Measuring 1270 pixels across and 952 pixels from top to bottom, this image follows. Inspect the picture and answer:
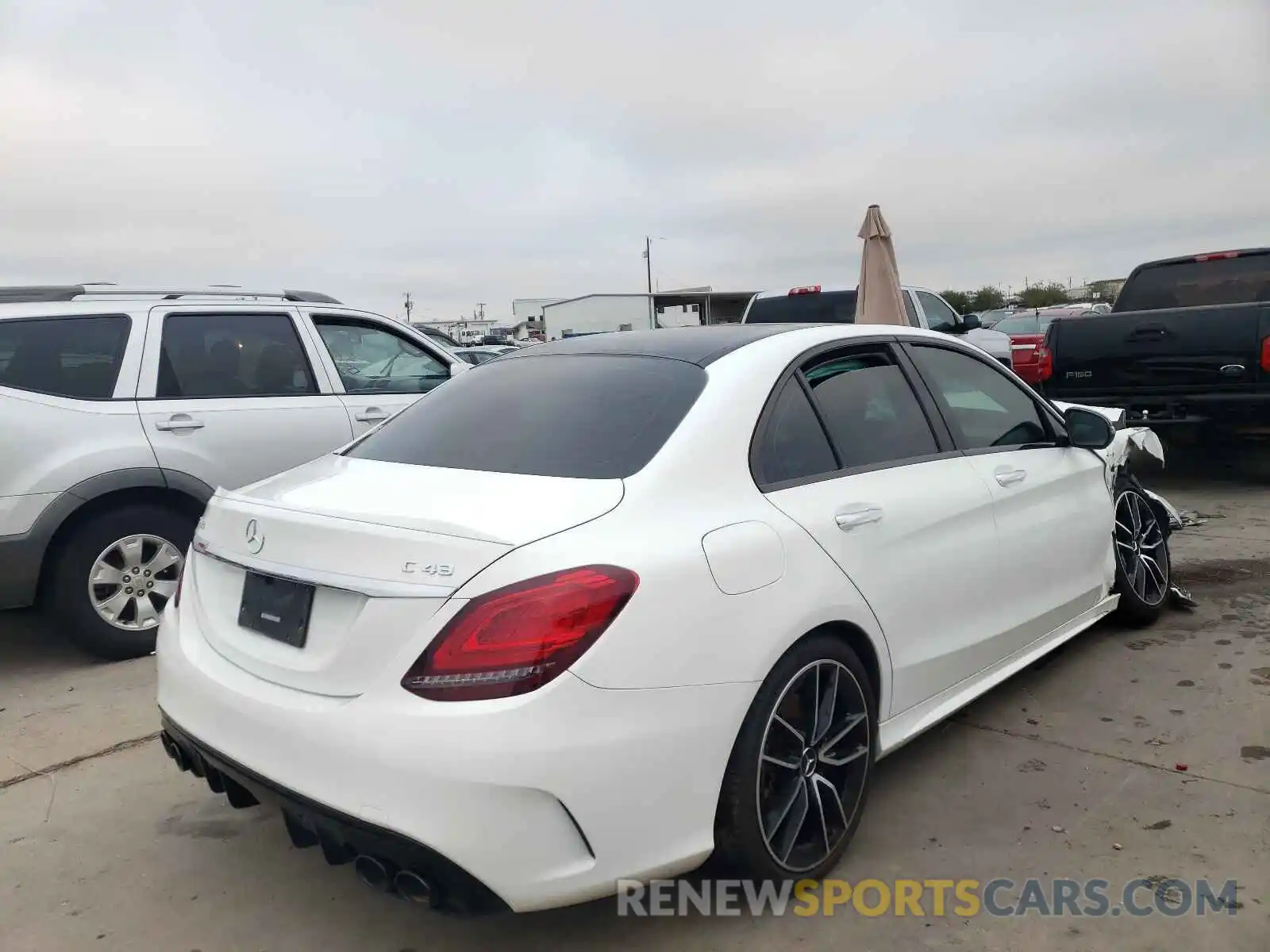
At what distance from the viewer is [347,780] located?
2166 millimetres

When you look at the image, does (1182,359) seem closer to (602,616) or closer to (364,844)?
(602,616)

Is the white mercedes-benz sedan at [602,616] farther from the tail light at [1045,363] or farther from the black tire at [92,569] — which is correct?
the tail light at [1045,363]

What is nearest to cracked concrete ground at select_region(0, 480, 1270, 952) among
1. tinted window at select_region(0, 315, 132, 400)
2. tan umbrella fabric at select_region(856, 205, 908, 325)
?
tinted window at select_region(0, 315, 132, 400)

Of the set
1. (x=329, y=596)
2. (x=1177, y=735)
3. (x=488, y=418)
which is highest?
(x=488, y=418)

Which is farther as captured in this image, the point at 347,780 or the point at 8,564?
the point at 8,564

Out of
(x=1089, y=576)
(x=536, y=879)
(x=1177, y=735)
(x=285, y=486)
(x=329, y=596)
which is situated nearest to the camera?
(x=536, y=879)

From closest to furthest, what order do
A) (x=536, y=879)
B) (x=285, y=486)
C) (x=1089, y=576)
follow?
(x=536, y=879) → (x=285, y=486) → (x=1089, y=576)

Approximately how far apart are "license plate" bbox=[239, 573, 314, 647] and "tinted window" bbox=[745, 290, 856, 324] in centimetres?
913

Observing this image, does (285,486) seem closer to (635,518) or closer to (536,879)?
(635,518)

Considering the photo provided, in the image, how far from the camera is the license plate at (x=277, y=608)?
2.38 meters

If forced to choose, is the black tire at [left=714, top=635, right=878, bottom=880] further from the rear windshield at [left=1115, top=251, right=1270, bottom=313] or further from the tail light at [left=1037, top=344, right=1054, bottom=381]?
the rear windshield at [left=1115, top=251, right=1270, bottom=313]

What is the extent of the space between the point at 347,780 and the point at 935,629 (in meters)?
1.87

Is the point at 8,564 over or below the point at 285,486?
below

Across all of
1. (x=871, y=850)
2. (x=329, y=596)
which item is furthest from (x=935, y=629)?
(x=329, y=596)
